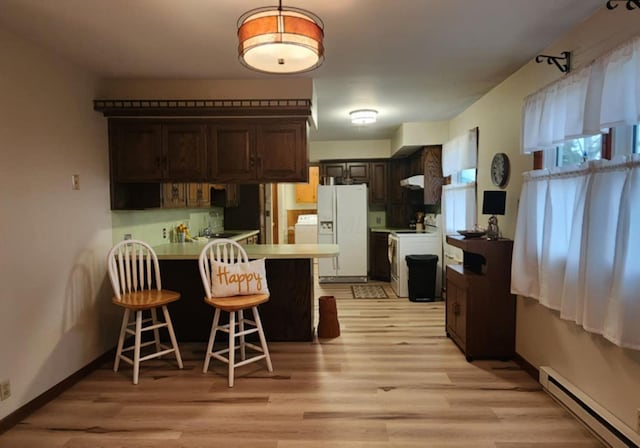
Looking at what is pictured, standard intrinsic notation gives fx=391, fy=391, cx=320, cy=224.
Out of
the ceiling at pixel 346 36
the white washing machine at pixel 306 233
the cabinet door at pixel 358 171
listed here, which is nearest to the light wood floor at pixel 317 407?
the ceiling at pixel 346 36

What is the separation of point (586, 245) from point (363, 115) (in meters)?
2.95

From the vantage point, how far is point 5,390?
2.33 metres

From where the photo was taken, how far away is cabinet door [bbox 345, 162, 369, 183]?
6.86m

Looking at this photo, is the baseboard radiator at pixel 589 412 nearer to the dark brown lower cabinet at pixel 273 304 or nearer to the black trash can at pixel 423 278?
the dark brown lower cabinet at pixel 273 304

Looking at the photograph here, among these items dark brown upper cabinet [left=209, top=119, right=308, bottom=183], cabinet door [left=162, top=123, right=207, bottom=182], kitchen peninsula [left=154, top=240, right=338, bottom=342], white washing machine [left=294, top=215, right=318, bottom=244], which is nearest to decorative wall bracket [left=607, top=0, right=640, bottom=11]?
dark brown upper cabinet [left=209, top=119, right=308, bottom=183]

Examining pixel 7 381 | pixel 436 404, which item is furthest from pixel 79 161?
pixel 436 404

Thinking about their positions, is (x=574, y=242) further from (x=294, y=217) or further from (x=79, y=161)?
(x=294, y=217)

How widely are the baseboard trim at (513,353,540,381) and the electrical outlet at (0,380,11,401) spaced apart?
3502 mm

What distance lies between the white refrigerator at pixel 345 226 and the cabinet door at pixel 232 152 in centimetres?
299

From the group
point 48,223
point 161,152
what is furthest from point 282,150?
point 48,223

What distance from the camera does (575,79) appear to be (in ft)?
7.70

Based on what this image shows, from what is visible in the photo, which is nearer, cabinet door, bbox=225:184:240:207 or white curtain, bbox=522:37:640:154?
white curtain, bbox=522:37:640:154

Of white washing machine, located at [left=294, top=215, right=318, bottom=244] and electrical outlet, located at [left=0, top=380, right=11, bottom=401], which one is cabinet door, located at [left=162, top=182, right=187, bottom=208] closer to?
electrical outlet, located at [left=0, top=380, right=11, bottom=401]

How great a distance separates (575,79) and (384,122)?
3093mm
